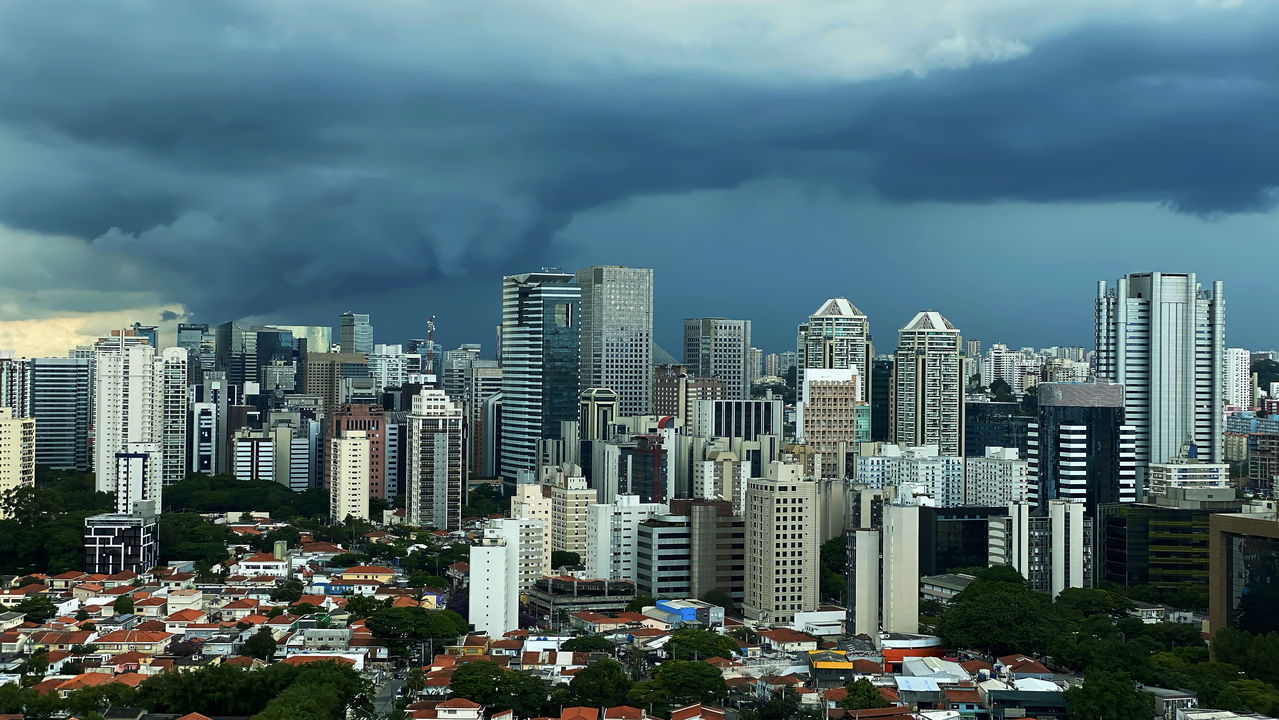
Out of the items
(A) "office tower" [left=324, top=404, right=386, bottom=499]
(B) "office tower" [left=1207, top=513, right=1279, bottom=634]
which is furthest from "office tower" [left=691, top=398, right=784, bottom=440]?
(B) "office tower" [left=1207, top=513, right=1279, bottom=634]

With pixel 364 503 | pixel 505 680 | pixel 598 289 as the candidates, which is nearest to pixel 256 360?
pixel 598 289

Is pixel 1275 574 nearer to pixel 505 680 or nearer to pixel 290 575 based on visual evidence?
pixel 505 680

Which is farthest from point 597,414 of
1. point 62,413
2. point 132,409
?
point 62,413

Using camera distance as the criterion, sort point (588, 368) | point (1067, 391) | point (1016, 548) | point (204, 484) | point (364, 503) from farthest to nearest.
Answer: point (588, 368), point (204, 484), point (364, 503), point (1067, 391), point (1016, 548)

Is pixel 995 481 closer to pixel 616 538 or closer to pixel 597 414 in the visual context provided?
pixel 616 538

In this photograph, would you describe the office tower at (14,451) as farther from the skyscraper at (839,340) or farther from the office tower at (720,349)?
the office tower at (720,349)
